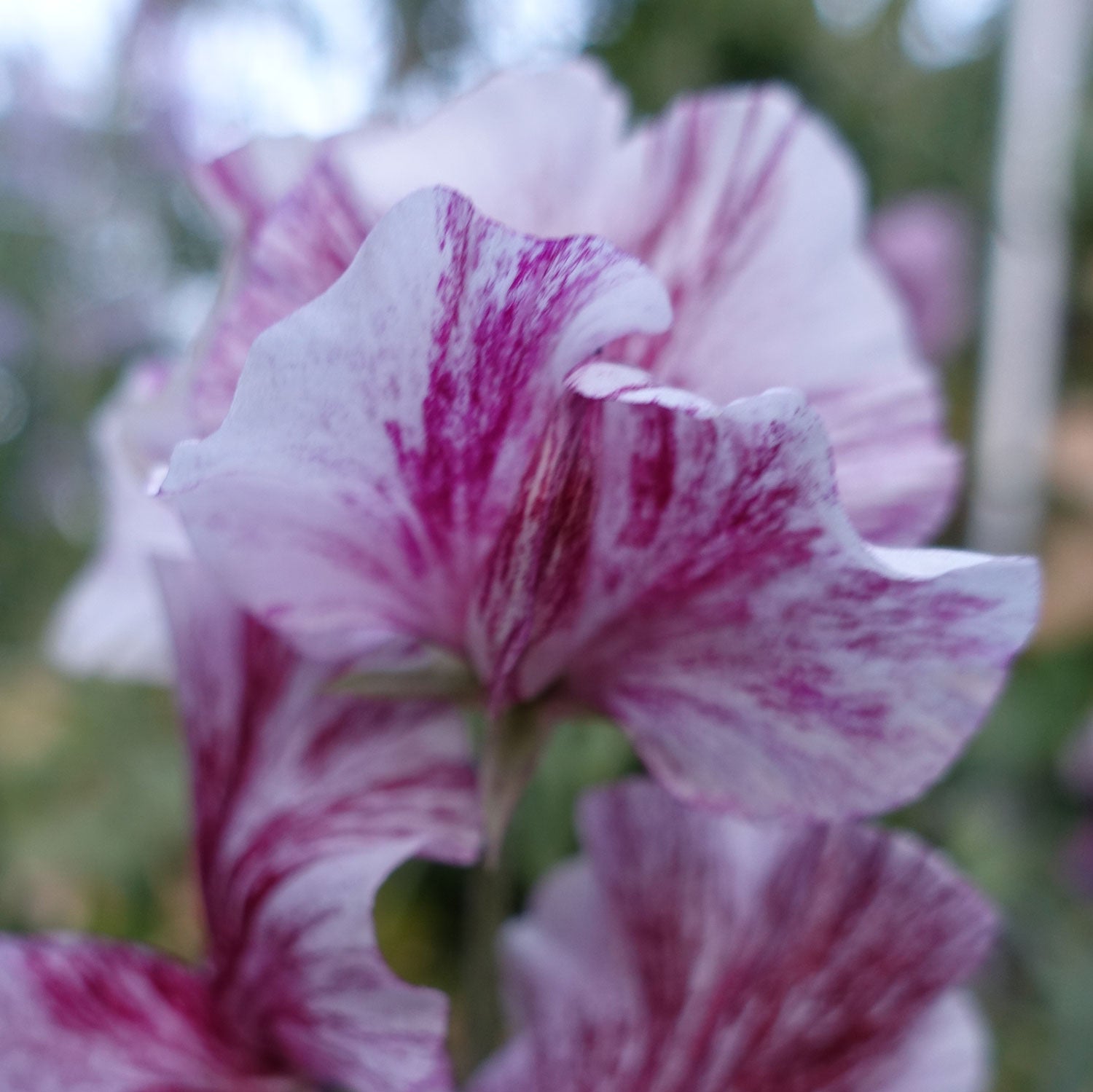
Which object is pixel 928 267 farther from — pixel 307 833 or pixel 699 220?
pixel 307 833

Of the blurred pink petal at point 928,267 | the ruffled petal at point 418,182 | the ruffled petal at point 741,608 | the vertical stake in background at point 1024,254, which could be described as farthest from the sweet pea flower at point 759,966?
the vertical stake in background at point 1024,254

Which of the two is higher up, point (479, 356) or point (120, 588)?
point (479, 356)

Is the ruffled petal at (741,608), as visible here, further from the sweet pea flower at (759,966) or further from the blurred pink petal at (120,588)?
the blurred pink petal at (120,588)

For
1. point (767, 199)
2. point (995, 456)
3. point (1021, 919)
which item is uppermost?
point (767, 199)

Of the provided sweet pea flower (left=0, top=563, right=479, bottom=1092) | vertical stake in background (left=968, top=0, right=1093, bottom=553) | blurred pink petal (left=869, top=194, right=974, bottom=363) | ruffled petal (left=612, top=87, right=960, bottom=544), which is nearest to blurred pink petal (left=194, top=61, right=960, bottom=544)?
ruffled petal (left=612, top=87, right=960, bottom=544)

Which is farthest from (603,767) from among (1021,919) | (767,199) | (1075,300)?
(1075,300)

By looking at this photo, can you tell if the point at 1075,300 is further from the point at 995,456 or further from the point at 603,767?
the point at 603,767

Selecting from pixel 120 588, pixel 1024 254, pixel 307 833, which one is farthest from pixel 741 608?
pixel 1024 254

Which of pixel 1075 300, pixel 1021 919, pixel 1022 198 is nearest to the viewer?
pixel 1021 919
